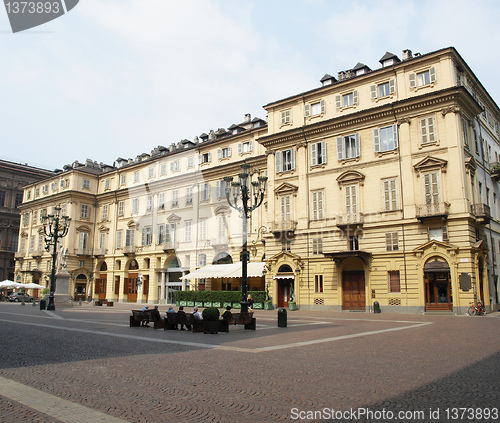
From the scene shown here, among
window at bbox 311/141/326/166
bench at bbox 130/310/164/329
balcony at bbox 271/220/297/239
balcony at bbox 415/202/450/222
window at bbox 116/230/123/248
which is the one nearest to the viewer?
bench at bbox 130/310/164/329

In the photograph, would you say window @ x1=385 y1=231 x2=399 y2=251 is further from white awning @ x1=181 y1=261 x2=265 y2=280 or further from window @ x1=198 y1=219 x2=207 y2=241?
window @ x1=198 y1=219 x2=207 y2=241

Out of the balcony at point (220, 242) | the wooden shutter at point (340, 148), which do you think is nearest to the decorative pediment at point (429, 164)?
the wooden shutter at point (340, 148)

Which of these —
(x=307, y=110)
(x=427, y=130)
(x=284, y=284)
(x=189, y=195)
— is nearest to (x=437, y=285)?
(x=427, y=130)

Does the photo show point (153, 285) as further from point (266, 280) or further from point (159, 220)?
point (266, 280)

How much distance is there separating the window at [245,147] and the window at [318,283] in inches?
607

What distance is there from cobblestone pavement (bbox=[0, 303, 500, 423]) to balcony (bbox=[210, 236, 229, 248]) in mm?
28630

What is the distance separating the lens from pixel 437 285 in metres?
29.2

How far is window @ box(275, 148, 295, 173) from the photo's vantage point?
3759 cm

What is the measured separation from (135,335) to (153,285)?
35064 millimetres

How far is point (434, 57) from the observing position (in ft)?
99.6

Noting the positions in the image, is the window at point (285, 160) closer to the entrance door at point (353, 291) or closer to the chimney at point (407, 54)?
the entrance door at point (353, 291)

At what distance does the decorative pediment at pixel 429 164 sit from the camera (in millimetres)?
29328

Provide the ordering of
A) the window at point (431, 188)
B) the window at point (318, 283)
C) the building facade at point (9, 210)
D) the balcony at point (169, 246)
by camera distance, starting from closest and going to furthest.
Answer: the window at point (431, 188) < the window at point (318, 283) < the balcony at point (169, 246) < the building facade at point (9, 210)

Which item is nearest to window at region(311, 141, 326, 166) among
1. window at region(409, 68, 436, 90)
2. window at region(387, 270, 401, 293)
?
window at region(409, 68, 436, 90)
